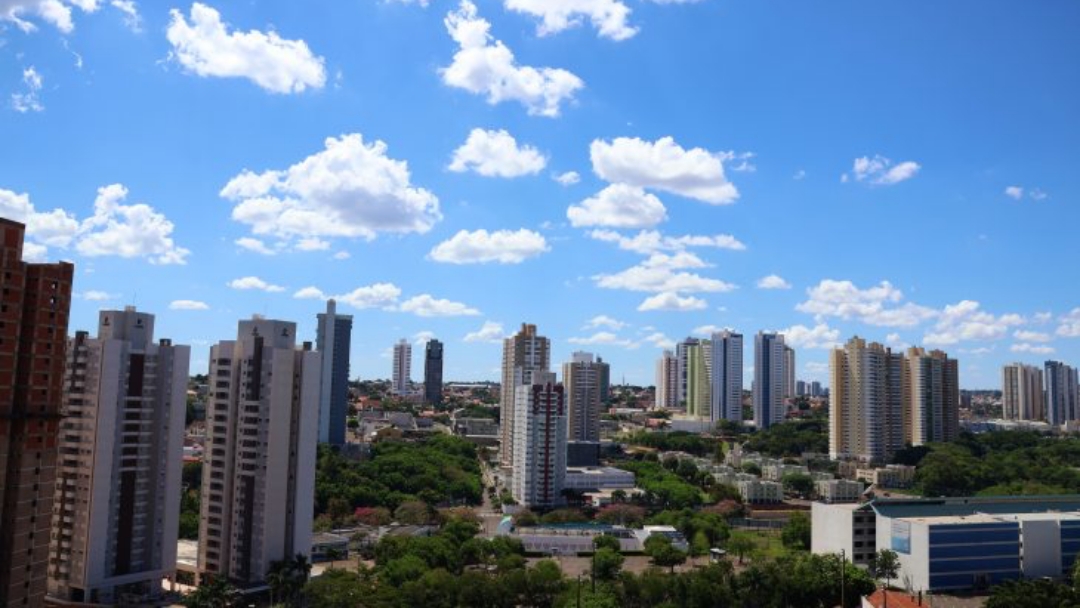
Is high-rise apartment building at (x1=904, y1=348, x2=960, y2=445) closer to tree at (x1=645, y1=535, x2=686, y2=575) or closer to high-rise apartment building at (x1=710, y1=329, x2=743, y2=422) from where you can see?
high-rise apartment building at (x1=710, y1=329, x2=743, y2=422)

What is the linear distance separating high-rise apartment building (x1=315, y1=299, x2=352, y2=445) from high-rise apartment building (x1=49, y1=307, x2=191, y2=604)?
33426 millimetres

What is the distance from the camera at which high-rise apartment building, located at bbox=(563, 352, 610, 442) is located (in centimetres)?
6097

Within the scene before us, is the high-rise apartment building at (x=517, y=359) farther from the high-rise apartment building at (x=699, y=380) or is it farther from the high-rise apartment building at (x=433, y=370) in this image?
the high-rise apartment building at (x=433, y=370)

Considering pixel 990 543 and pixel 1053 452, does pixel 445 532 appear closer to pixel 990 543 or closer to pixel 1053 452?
pixel 990 543

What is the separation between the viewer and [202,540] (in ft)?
83.1

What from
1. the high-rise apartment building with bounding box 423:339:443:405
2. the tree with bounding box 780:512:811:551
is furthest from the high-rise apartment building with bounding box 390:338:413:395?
the tree with bounding box 780:512:811:551

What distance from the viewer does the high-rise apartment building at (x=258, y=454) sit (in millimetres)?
24625

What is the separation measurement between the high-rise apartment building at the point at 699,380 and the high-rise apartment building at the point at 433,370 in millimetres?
30260

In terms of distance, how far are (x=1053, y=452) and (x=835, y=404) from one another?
50.7 ft

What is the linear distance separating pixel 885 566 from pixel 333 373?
44381 mm

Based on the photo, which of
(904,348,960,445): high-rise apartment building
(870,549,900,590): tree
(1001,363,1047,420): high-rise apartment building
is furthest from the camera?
(1001,363,1047,420): high-rise apartment building

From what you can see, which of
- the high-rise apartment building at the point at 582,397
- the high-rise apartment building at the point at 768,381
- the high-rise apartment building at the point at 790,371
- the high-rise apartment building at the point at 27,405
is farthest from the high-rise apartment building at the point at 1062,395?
the high-rise apartment building at the point at 27,405

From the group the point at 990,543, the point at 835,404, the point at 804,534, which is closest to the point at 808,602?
the point at 990,543

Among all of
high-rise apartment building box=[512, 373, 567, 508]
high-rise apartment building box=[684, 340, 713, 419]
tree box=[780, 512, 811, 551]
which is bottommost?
tree box=[780, 512, 811, 551]
